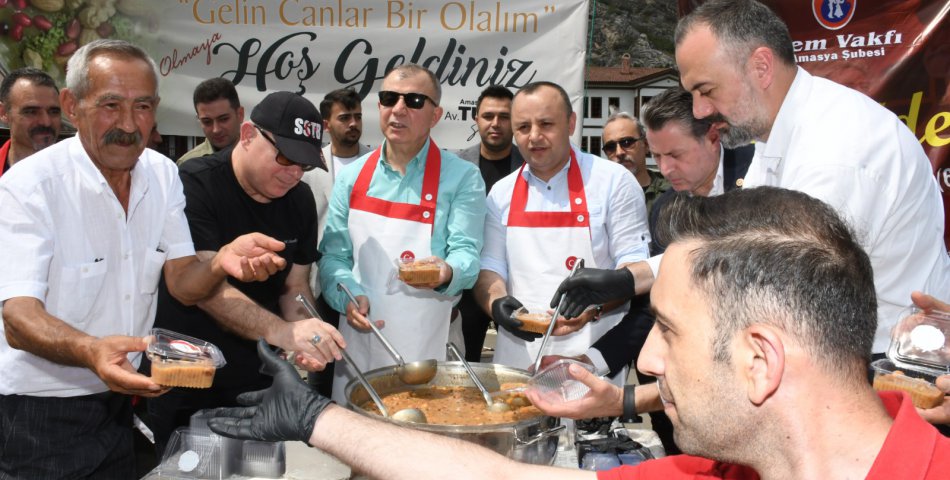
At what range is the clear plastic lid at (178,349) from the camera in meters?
2.11

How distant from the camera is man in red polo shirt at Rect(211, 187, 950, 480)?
1.26 m

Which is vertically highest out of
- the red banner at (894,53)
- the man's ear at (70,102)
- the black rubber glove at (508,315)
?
the red banner at (894,53)

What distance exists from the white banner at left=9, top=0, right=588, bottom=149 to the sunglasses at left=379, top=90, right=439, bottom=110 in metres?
1.93

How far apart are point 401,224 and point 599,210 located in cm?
100

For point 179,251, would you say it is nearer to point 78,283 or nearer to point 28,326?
point 78,283

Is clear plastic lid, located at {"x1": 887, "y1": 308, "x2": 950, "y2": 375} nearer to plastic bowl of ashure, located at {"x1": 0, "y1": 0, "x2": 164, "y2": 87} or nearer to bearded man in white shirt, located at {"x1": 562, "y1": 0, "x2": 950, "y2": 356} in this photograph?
bearded man in white shirt, located at {"x1": 562, "y1": 0, "x2": 950, "y2": 356}

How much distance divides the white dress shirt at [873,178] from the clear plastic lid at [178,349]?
5.75 ft

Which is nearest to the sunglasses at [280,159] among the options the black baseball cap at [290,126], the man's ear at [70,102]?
the black baseball cap at [290,126]

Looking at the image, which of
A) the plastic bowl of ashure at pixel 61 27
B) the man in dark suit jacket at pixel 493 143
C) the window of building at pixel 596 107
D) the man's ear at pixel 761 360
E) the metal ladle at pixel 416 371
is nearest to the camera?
the man's ear at pixel 761 360

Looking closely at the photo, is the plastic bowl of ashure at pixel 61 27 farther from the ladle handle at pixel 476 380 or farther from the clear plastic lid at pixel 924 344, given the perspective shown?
the clear plastic lid at pixel 924 344

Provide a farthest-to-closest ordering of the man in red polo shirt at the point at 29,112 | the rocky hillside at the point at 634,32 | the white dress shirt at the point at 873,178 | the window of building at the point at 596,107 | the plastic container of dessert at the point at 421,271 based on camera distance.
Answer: the rocky hillside at the point at 634,32 → the window of building at the point at 596,107 → the man in red polo shirt at the point at 29,112 → the plastic container of dessert at the point at 421,271 → the white dress shirt at the point at 873,178

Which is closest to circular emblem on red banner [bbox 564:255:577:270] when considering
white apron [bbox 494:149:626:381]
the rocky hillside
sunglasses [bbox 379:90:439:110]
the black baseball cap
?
white apron [bbox 494:149:626:381]

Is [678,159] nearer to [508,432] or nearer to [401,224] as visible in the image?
[401,224]

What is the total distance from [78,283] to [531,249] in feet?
6.99
